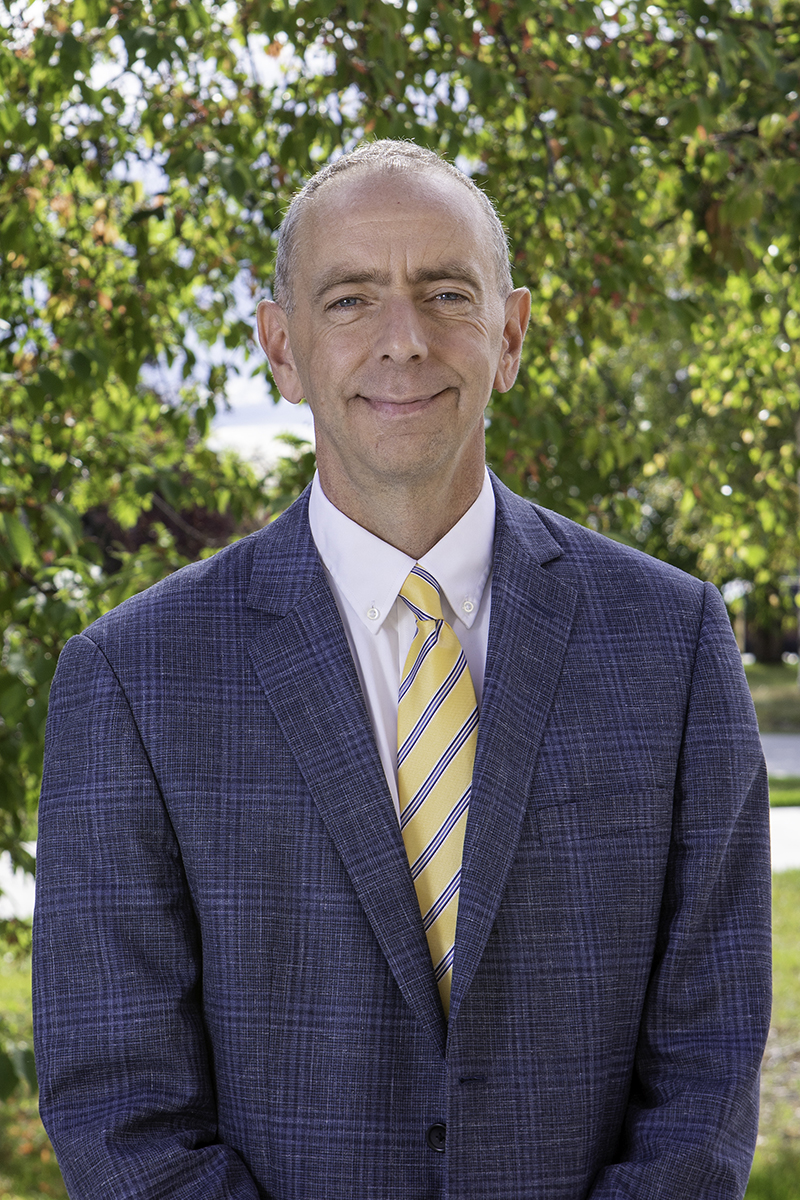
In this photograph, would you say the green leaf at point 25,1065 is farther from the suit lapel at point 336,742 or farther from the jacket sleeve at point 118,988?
the suit lapel at point 336,742

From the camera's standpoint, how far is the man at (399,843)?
142 cm

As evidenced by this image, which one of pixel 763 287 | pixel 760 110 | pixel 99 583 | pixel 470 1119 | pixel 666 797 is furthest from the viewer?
pixel 763 287

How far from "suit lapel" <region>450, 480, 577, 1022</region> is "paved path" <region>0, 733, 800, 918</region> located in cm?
170

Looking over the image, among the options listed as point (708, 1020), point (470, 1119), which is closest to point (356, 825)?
point (470, 1119)

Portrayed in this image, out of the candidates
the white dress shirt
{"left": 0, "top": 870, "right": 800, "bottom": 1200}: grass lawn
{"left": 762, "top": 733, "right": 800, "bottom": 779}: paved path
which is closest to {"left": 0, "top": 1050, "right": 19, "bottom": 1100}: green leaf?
{"left": 0, "top": 870, "right": 800, "bottom": 1200}: grass lawn

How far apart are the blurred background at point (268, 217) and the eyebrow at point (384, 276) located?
1072mm

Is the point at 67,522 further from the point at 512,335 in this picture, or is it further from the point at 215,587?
the point at 512,335

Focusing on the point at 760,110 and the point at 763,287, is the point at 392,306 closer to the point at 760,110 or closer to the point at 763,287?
the point at 760,110

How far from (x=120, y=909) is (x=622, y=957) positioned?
2.14ft

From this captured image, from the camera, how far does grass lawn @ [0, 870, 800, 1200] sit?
395 cm

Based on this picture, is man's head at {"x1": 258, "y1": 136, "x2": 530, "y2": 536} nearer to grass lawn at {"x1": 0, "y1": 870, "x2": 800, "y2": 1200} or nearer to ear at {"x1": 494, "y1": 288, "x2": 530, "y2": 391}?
ear at {"x1": 494, "y1": 288, "x2": 530, "y2": 391}

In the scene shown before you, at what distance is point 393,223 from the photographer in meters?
1.57

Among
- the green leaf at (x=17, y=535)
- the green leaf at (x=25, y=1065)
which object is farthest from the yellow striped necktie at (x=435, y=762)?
the green leaf at (x=25, y=1065)

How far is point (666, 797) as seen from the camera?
5.00 feet
